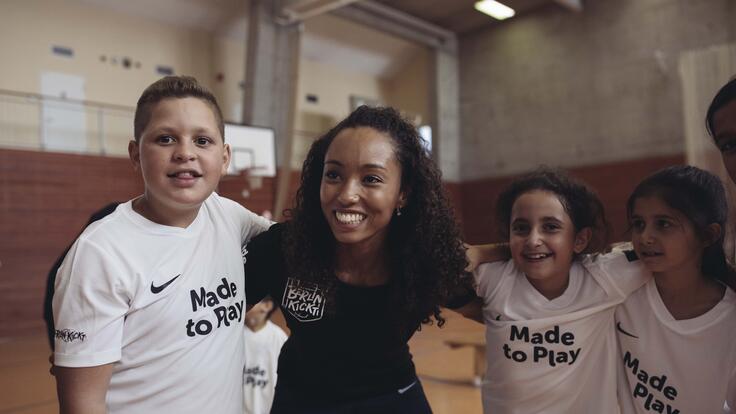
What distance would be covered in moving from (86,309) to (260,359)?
6.96 ft

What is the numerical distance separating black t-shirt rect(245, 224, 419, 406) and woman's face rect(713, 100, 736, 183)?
1103mm

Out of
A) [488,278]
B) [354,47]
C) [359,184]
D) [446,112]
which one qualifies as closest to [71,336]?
[359,184]

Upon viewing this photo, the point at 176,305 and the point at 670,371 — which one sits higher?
the point at 176,305

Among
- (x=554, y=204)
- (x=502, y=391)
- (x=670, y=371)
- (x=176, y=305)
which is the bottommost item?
(x=502, y=391)

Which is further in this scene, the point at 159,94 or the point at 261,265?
the point at 261,265

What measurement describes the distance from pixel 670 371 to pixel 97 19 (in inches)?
425

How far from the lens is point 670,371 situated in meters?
1.84

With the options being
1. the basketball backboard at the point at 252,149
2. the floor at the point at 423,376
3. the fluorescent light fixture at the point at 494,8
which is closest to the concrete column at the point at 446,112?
the fluorescent light fixture at the point at 494,8

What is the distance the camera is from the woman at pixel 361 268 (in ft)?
5.51

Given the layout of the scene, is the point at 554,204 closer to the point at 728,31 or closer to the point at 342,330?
the point at 342,330

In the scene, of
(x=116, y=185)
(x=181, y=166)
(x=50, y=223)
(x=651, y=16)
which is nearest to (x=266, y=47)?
(x=116, y=185)

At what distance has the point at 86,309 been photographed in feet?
4.29

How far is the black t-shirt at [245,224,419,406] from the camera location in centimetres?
169

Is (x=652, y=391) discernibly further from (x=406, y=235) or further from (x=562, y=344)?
(x=406, y=235)
